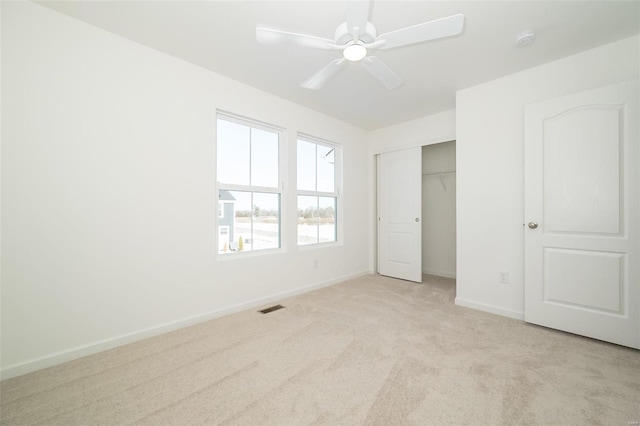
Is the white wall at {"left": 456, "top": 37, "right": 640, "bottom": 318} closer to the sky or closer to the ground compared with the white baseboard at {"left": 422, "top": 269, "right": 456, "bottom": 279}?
closer to the sky

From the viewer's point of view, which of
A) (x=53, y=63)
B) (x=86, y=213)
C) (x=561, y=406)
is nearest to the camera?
(x=561, y=406)

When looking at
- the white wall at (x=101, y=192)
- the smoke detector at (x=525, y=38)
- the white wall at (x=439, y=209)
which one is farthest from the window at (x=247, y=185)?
the white wall at (x=439, y=209)

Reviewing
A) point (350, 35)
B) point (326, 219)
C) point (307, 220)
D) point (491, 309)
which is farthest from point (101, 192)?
point (491, 309)

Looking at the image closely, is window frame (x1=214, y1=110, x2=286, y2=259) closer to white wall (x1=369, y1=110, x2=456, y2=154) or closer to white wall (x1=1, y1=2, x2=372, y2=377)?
white wall (x1=1, y1=2, x2=372, y2=377)

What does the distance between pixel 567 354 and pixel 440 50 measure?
2.65m

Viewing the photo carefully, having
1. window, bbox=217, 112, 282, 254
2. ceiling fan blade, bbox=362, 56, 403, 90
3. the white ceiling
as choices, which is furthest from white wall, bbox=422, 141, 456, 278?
window, bbox=217, 112, 282, 254

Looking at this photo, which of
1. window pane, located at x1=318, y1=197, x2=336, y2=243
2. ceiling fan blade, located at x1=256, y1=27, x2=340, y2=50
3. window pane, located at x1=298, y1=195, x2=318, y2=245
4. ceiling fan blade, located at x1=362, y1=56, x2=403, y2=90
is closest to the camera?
ceiling fan blade, located at x1=256, y1=27, x2=340, y2=50

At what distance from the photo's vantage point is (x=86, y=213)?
77.7 inches

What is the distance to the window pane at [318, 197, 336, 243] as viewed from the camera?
155 inches

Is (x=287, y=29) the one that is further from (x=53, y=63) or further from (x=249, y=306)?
(x=249, y=306)

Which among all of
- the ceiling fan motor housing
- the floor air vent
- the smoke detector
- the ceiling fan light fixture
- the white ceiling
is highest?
the white ceiling

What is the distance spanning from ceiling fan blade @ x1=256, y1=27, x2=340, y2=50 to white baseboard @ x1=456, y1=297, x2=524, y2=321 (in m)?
2.92

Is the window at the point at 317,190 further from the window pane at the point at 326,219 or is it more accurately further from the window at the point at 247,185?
the window at the point at 247,185

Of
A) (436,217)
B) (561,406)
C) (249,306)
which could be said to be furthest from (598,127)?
(249,306)
